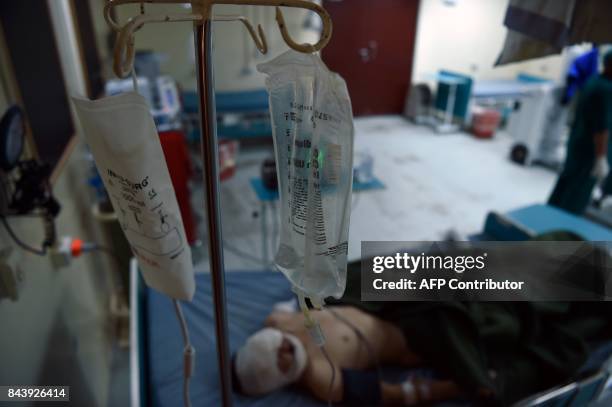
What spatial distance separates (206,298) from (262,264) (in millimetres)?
975

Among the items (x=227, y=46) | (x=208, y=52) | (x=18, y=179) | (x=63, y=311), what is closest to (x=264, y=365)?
(x=63, y=311)

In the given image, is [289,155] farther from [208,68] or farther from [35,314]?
[35,314]

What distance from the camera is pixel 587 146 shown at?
270 centimetres

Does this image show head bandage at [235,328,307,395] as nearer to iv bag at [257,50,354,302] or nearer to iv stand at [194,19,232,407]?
iv stand at [194,19,232,407]

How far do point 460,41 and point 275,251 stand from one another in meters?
5.27

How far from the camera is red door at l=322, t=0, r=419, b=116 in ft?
17.3

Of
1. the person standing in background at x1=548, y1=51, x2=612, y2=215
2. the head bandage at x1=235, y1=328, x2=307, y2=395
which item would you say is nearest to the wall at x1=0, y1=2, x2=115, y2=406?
the head bandage at x1=235, y1=328, x2=307, y2=395

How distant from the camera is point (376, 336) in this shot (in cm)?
143

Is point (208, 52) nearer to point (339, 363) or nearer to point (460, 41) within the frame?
point (339, 363)

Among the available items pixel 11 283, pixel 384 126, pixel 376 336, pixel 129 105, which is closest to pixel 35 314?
A: pixel 11 283

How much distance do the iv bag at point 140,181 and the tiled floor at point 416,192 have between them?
1746 millimetres

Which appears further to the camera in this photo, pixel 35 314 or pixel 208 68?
pixel 35 314

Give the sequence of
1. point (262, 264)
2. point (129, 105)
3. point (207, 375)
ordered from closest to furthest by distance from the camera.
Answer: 1. point (129, 105)
2. point (207, 375)
3. point (262, 264)

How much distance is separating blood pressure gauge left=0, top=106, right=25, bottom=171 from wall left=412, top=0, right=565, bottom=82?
5314 millimetres
